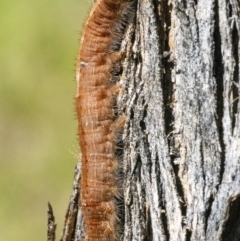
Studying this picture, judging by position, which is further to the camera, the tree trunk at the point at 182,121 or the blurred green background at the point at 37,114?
the blurred green background at the point at 37,114

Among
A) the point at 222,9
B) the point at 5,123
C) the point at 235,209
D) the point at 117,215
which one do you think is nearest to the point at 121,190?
the point at 117,215

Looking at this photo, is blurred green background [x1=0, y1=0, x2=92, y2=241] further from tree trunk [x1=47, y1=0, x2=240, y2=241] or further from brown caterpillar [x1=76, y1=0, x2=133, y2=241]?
tree trunk [x1=47, y1=0, x2=240, y2=241]

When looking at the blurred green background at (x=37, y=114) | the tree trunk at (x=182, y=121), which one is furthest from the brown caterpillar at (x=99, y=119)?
the blurred green background at (x=37, y=114)

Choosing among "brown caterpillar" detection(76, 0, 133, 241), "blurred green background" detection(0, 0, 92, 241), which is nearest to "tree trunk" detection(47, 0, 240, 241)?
"brown caterpillar" detection(76, 0, 133, 241)

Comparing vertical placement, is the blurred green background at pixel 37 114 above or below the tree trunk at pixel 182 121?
above

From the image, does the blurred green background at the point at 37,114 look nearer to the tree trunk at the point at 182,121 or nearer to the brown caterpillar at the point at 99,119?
the brown caterpillar at the point at 99,119

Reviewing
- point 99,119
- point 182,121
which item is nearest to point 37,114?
Result: point 99,119

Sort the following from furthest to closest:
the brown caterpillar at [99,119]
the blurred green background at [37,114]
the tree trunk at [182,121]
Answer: the blurred green background at [37,114]
the brown caterpillar at [99,119]
the tree trunk at [182,121]

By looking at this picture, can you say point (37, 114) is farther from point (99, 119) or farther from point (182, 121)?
point (182, 121)
